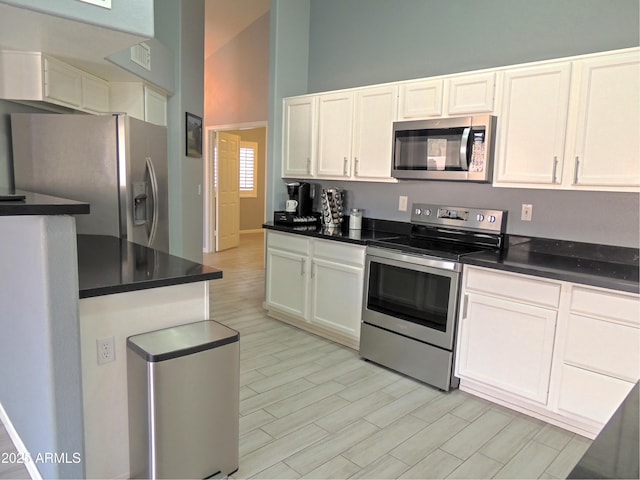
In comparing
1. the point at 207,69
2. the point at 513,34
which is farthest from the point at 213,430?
the point at 207,69

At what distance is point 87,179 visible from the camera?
297 centimetres

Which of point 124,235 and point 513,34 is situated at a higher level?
point 513,34

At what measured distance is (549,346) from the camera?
2.47m

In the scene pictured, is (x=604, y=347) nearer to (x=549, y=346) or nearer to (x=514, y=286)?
(x=549, y=346)

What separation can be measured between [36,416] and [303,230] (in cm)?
244

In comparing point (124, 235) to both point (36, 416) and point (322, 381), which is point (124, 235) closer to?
point (36, 416)

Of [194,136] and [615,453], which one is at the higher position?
[194,136]

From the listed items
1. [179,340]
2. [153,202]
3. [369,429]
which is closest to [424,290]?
[369,429]

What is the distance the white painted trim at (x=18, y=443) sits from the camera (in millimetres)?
1905

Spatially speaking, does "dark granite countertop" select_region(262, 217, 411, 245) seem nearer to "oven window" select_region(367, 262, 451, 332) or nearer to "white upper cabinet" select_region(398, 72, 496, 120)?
"oven window" select_region(367, 262, 451, 332)

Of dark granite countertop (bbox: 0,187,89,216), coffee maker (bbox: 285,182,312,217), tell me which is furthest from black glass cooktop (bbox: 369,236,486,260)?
dark granite countertop (bbox: 0,187,89,216)

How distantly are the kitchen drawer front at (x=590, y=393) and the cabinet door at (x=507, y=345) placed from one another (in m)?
0.10

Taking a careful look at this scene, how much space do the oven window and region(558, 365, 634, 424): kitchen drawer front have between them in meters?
0.75

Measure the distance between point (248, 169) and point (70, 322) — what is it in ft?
27.5
